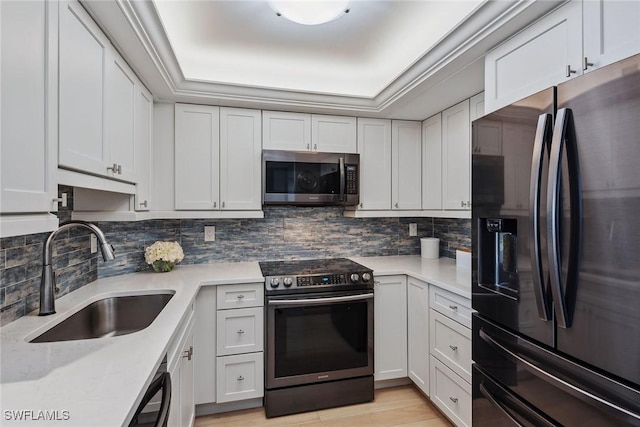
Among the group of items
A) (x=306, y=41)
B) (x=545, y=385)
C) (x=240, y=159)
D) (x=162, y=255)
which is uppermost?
(x=306, y=41)

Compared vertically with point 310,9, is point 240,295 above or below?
below

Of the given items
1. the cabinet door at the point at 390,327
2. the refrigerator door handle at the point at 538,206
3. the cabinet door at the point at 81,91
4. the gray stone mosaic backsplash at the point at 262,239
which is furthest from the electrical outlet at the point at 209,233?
the refrigerator door handle at the point at 538,206

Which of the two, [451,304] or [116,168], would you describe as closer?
[116,168]

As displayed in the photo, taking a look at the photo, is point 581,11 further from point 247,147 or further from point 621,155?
point 247,147

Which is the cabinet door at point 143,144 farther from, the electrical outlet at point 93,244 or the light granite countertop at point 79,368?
the light granite countertop at point 79,368

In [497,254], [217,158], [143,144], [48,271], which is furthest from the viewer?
[217,158]

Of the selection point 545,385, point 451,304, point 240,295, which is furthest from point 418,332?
point 240,295

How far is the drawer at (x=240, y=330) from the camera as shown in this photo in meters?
2.18

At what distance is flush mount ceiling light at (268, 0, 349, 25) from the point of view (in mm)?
1543

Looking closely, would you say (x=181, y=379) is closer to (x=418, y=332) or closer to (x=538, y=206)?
(x=418, y=332)

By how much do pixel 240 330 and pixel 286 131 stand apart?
158cm

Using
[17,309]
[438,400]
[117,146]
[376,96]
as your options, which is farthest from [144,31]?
[438,400]

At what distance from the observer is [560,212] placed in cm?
106

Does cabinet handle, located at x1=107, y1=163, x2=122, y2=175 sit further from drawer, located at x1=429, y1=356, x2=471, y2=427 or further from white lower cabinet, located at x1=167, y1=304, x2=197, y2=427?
drawer, located at x1=429, y1=356, x2=471, y2=427
